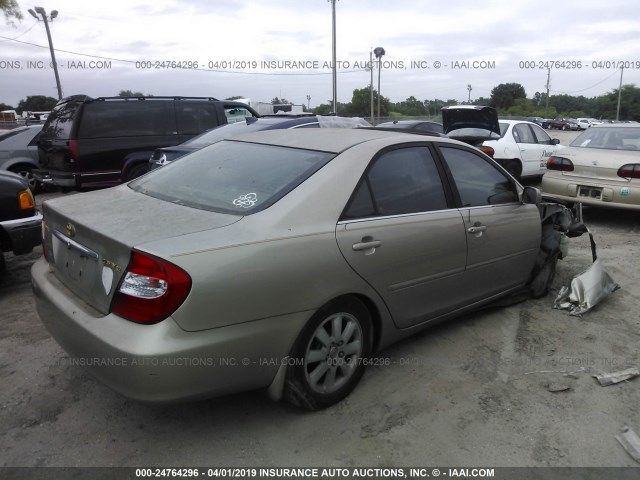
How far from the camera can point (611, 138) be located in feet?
24.3

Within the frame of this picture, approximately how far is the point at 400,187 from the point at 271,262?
3.86ft

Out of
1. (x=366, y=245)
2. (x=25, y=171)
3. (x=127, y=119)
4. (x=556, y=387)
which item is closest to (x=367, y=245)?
(x=366, y=245)

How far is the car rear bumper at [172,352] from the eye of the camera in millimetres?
2148

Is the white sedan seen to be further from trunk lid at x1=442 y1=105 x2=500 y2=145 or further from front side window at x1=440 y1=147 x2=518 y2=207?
front side window at x1=440 y1=147 x2=518 y2=207

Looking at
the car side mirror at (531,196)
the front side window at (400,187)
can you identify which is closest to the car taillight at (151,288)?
the front side window at (400,187)

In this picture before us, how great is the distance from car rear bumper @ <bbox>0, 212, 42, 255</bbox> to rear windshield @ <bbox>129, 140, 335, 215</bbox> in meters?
1.66

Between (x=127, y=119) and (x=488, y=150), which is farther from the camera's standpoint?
(x=488, y=150)

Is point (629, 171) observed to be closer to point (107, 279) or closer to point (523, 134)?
point (523, 134)

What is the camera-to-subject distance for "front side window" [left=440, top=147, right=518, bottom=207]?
3.58 metres

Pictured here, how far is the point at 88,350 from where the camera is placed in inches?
92.3

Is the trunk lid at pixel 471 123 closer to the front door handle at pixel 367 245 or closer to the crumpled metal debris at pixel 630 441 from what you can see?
the front door handle at pixel 367 245

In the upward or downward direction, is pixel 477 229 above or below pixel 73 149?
below

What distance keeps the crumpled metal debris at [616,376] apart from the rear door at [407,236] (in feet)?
3.19

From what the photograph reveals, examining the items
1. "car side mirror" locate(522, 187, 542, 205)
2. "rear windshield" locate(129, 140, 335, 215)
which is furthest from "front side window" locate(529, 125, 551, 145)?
"rear windshield" locate(129, 140, 335, 215)
